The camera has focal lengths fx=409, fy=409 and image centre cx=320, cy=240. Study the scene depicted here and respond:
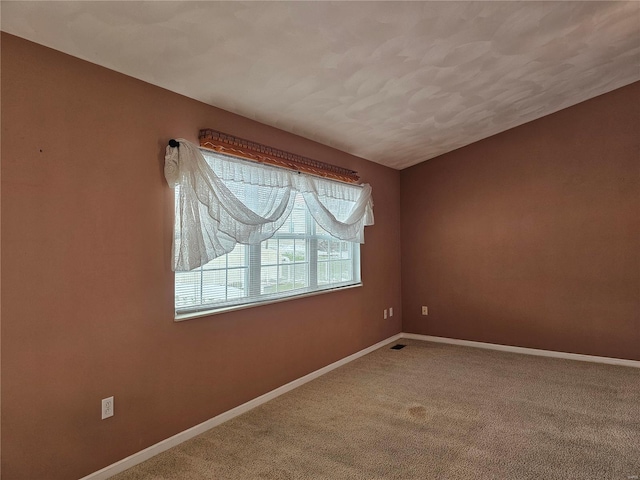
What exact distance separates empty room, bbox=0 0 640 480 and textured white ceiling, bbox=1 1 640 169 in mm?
17

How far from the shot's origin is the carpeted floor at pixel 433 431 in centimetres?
218

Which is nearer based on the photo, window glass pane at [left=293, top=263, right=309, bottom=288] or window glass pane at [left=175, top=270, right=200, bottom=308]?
window glass pane at [left=175, top=270, right=200, bottom=308]

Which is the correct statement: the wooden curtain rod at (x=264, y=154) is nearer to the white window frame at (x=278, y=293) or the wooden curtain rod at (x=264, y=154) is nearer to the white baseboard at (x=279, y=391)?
the white window frame at (x=278, y=293)

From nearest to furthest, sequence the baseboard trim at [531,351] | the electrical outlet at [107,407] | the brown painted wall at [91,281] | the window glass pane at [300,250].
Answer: the brown painted wall at [91,281] < the electrical outlet at [107,407] < the window glass pane at [300,250] < the baseboard trim at [531,351]

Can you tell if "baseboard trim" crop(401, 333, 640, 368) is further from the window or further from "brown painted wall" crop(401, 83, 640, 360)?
the window

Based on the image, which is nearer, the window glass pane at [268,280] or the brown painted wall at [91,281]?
the brown painted wall at [91,281]

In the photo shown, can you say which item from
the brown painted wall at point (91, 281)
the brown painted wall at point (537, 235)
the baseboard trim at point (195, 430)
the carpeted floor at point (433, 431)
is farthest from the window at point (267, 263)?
the brown painted wall at point (537, 235)

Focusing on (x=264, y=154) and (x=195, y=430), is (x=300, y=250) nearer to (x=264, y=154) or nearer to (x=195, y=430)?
(x=264, y=154)

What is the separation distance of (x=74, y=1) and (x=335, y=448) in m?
2.56

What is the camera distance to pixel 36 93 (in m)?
1.89

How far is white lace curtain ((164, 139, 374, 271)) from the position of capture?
8.02ft

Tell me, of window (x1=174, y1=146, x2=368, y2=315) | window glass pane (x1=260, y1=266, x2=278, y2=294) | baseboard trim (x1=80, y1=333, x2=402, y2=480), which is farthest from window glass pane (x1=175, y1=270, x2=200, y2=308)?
baseboard trim (x1=80, y1=333, x2=402, y2=480)

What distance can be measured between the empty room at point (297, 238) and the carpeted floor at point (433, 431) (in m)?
0.02

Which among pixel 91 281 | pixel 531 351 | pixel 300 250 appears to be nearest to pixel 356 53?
pixel 300 250
